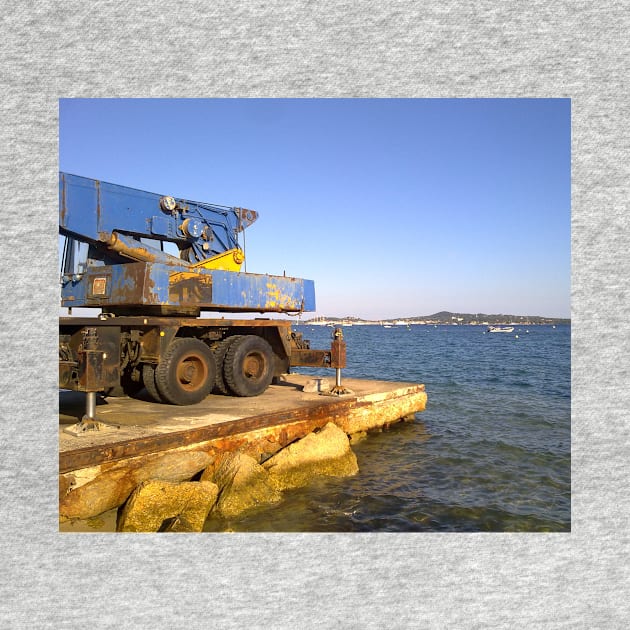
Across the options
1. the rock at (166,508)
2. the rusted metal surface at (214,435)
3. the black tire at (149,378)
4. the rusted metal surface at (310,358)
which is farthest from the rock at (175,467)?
the rusted metal surface at (310,358)

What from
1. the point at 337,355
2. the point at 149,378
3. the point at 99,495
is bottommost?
the point at 99,495

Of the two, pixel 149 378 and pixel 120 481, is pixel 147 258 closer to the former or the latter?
pixel 149 378

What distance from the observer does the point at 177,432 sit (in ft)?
19.3

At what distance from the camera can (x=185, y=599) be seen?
321cm

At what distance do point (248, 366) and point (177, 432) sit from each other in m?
2.97

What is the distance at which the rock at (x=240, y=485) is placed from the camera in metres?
5.44

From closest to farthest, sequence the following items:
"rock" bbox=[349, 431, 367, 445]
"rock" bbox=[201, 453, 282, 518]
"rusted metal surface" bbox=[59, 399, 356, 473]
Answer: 1. "rusted metal surface" bbox=[59, 399, 356, 473]
2. "rock" bbox=[201, 453, 282, 518]
3. "rock" bbox=[349, 431, 367, 445]

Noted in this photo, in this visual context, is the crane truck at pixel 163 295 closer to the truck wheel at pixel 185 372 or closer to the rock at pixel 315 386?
the truck wheel at pixel 185 372

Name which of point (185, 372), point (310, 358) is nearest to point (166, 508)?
point (185, 372)

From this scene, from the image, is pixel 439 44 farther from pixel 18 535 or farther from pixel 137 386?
pixel 137 386

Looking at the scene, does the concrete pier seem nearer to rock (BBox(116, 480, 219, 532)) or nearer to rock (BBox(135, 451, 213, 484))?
rock (BBox(135, 451, 213, 484))

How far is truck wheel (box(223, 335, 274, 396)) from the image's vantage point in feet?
27.6

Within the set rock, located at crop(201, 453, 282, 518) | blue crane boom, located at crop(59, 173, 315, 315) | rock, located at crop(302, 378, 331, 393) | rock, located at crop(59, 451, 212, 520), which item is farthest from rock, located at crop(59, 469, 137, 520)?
rock, located at crop(302, 378, 331, 393)

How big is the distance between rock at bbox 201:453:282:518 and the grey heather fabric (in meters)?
2.17
